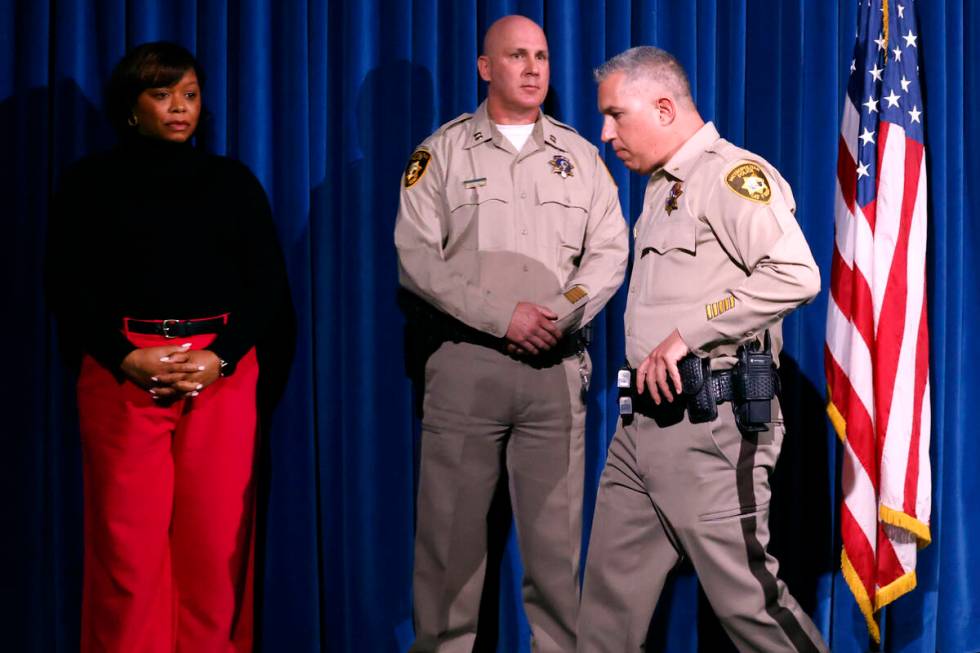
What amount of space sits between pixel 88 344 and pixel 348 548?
3.52 ft

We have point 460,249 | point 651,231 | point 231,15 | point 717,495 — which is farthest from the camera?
point 231,15

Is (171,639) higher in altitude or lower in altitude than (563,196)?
lower

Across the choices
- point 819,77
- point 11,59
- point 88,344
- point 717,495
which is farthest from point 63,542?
point 819,77

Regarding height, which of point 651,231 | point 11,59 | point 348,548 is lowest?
point 348,548

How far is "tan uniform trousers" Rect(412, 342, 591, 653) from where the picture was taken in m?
2.96

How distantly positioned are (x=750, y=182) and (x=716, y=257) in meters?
0.18

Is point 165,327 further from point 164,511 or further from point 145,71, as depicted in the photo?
point 145,71

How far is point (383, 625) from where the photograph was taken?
3.30m

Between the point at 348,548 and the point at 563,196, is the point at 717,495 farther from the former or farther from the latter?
the point at 348,548

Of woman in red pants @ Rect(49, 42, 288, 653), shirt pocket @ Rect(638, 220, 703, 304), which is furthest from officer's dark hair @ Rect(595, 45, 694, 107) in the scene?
woman in red pants @ Rect(49, 42, 288, 653)

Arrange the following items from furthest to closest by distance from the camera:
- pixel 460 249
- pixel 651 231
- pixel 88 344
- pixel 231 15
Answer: pixel 231 15 < pixel 460 249 < pixel 88 344 < pixel 651 231

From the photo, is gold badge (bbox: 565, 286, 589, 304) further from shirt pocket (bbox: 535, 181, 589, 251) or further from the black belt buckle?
the black belt buckle

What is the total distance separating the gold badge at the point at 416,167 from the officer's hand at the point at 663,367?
1076 mm

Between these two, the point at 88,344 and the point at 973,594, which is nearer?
the point at 88,344
